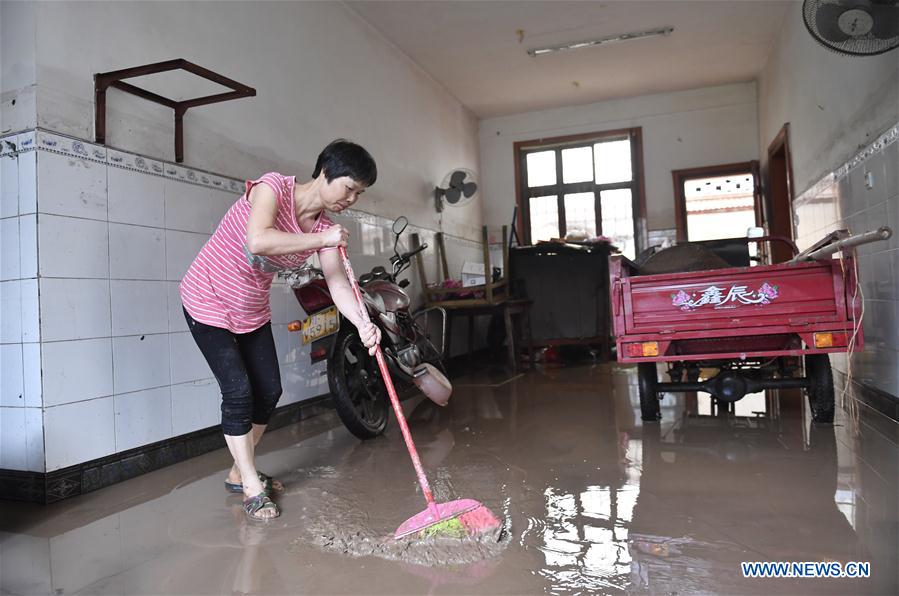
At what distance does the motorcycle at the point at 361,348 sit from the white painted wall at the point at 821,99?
114 inches

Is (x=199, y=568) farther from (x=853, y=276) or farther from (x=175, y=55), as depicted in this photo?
(x=853, y=276)

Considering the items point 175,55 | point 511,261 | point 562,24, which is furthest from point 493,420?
point 562,24

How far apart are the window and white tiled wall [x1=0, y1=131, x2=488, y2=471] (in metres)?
6.43

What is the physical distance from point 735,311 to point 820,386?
62cm

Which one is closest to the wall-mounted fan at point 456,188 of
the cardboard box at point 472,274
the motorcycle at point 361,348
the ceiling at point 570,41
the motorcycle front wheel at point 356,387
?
the cardboard box at point 472,274

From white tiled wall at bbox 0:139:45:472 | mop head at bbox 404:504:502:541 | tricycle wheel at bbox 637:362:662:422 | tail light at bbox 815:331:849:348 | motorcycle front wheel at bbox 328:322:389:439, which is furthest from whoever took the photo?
tricycle wheel at bbox 637:362:662:422

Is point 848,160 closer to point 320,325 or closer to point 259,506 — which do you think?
point 320,325

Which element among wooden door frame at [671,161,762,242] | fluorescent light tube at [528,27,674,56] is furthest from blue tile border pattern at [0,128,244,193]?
wooden door frame at [671,161,762,242]

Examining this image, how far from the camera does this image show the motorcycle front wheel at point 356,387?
3279 mm

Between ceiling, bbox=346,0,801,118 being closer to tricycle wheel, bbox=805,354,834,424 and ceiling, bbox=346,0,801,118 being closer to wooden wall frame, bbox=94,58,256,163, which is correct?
wooden wall frame, bbox=94,58,256,163

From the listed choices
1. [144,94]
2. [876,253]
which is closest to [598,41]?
[876,253]

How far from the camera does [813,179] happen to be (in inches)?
211

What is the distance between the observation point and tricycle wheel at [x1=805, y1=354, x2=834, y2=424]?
323cm

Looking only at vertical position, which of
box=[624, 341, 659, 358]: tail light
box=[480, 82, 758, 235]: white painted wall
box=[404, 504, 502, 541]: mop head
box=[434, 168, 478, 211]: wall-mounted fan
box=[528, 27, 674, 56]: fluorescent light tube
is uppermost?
box=[528, 27, 674, 56]: fluorescent light tube
